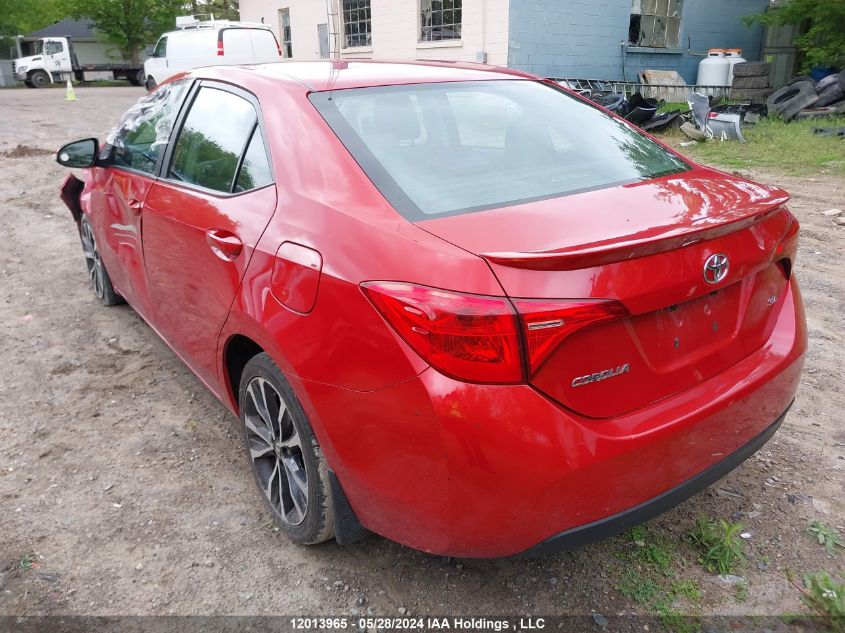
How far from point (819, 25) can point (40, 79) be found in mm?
32864

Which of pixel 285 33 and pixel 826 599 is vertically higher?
pixel 285 33

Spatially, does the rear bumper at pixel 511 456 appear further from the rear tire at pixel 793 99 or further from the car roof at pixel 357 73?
the rear tire at pixel 793 99

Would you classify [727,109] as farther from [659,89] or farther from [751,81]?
[659,89]

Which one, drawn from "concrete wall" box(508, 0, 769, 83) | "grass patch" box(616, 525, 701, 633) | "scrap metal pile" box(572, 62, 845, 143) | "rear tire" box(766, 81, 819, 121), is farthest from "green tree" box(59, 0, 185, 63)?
"grass patch" box(616, 525, 701, 633)

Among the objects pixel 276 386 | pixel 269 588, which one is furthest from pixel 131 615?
pixel 276 386

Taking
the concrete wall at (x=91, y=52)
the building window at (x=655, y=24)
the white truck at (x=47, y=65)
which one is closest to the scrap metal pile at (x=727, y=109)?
the building window at (x=655, y=24)

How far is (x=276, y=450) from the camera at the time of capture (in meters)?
2.54

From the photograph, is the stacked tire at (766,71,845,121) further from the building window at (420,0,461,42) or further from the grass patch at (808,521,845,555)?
the grass patch at (808,521,845,555)

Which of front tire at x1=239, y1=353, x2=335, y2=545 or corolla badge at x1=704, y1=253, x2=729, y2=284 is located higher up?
corolla badge at x1=704, y1=253, x2=729, y2=284

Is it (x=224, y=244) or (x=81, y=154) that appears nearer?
(x=224, y=244)

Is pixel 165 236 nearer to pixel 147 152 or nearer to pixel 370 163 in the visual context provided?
pixel 147 152

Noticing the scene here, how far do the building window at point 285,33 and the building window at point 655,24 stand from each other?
10.7m

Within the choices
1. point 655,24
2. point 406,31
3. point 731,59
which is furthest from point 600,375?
point 731,59

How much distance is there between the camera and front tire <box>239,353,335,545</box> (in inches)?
88.7
